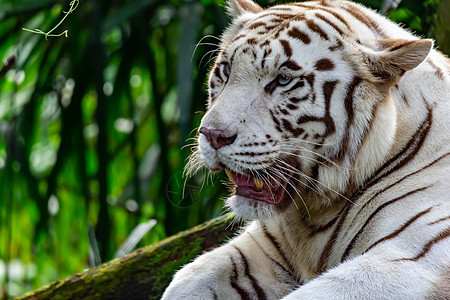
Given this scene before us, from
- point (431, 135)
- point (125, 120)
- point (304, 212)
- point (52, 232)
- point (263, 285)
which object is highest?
point (431, 135)

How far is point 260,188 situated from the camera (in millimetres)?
1633

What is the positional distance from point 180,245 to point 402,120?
88 centimetres

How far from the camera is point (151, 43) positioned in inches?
132

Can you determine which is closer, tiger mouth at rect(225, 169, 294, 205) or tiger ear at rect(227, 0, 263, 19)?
tiger mouth at rect(225, 169, 294, 205)

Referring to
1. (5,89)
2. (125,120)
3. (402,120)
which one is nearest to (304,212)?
(402,120)

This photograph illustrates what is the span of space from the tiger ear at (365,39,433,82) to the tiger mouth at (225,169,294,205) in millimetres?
307

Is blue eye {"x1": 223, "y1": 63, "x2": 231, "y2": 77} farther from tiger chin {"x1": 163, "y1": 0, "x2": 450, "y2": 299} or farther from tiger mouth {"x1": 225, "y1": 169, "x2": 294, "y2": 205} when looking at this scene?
tiger mouth {"x1": 225, "y1": 169, "x2": 294, "y2": 205}

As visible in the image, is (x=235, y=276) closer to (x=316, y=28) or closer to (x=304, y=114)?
(x=304, y=114)

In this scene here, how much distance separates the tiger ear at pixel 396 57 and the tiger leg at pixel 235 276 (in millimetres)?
544

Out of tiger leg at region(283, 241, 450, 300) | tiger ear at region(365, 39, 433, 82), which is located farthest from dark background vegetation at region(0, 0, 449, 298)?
tiger leg at region(283, 241, 450, 300)

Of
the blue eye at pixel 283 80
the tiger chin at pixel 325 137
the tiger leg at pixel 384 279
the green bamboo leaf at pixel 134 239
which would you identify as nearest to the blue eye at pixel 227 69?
the tiger chin at pixel 325 137

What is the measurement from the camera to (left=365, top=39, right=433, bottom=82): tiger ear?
1.43 meters

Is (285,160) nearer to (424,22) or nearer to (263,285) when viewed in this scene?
(263,285)

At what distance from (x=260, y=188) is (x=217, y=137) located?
20 centimetres
